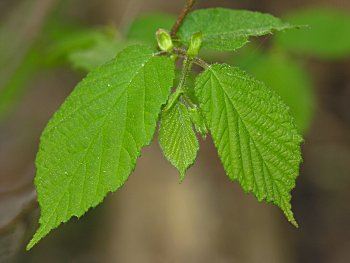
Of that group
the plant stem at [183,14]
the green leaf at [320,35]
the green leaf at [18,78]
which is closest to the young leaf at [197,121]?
the plant stem at [183,14]

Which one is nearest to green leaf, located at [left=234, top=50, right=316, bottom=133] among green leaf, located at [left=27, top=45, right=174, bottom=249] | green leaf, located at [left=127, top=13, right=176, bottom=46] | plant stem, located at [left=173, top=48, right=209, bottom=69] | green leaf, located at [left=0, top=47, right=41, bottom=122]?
green leaf, located at [left=127, top=13, right=176, bottom=46]

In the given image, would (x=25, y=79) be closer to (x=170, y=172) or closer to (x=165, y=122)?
(x=170, y=172)

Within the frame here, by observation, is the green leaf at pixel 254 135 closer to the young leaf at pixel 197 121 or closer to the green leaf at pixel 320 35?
the young leaf at pixel 197 121

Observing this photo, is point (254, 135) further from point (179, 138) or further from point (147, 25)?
point (147, 25)

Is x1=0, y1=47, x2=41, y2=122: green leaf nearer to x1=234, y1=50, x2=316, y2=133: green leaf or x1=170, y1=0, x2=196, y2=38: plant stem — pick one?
x1=234, y1=50, x2=316, y2=133: green leaf

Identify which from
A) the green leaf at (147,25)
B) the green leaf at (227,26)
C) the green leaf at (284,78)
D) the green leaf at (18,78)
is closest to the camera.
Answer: the green leaf at (227,26)

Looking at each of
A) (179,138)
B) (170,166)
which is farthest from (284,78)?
(179,138)

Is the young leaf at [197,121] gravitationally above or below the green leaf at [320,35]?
below
